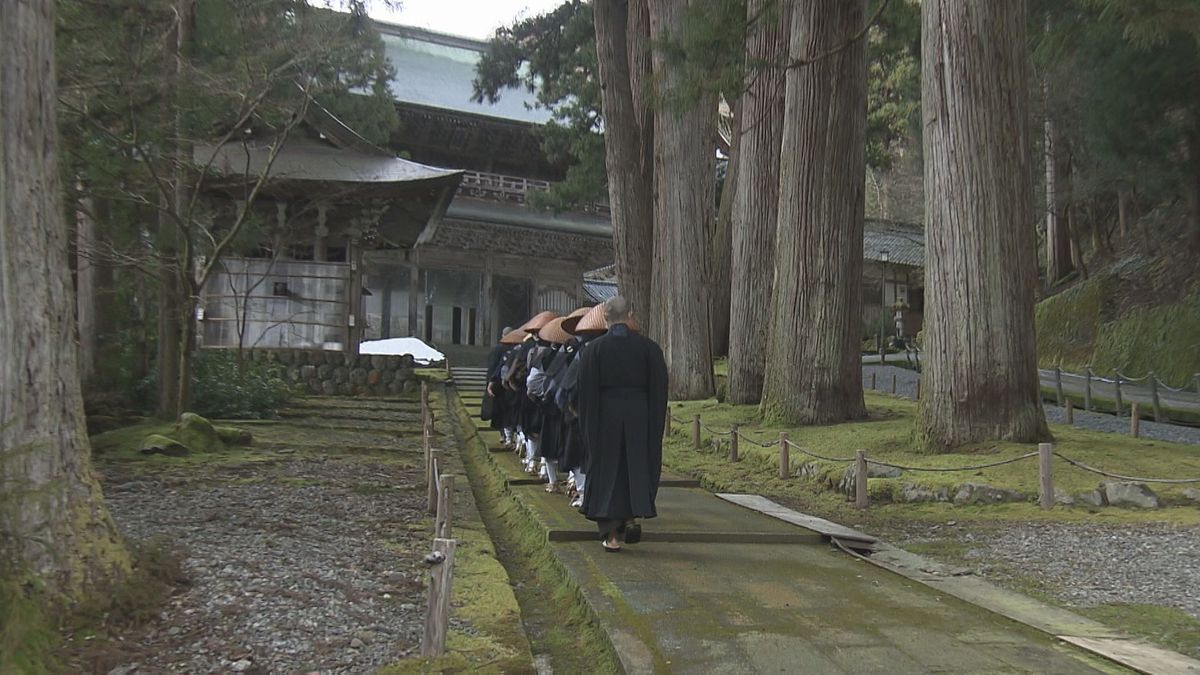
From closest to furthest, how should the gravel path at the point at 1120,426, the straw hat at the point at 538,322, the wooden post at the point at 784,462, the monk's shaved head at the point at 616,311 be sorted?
the monk's shaved head at the point at 616,311 → the wooden post at the point at 784,462 → the straw hat at the point at 538,322 → the gravel path at the point at 1120,426

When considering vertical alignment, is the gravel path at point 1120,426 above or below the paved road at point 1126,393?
below

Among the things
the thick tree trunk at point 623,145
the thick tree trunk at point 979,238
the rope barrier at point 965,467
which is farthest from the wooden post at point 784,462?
the thick tree trunk at point 623,145

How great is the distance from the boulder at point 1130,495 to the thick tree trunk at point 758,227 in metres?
6.76

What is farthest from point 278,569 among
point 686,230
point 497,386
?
point 686,230

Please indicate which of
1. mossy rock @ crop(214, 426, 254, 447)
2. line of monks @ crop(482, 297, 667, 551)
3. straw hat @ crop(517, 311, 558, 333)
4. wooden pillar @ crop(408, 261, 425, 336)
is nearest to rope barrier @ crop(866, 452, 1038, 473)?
line of monks @ crop(482, 297, 667, 551)

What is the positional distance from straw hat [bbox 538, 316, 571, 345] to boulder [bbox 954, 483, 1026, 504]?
372 cm

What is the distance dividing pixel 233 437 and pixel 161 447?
1.27 metres

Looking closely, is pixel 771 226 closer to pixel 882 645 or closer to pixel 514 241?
pixel 882 645

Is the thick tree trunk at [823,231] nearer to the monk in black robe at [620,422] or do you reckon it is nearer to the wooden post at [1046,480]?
the wooden post at [1046,480]

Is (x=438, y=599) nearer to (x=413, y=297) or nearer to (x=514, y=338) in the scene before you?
(x=514, y=338)

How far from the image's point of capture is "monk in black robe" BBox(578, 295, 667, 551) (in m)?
5.61

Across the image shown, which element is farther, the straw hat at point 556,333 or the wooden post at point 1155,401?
the wooden post at point 1155,401

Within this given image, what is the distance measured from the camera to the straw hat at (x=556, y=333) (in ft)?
28.4

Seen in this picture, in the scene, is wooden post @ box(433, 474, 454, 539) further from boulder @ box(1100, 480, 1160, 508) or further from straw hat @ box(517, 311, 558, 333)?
boulder @ box(1100, 480, 1160, 508)
